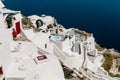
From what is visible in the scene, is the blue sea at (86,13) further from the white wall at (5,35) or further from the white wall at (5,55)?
the white wall at (5,55)

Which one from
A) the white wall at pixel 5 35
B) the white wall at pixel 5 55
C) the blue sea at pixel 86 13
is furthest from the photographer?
the blue sea at pixel 86 13

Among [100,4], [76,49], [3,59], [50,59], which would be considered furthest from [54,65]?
[100,4]

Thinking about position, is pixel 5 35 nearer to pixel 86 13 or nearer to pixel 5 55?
pixel 5 55

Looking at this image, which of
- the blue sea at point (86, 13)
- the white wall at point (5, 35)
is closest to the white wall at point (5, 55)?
the white wall at point (5, 35)

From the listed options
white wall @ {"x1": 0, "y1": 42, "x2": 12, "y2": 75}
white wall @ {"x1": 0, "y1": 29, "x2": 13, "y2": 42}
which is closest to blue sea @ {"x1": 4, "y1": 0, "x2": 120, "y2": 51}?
white wall @ {"x1": 0, "y1": 29, "x2": 13, "y2": 42}

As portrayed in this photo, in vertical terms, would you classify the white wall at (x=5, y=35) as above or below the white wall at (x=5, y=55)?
above

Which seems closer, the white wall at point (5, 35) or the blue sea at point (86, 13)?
the white wall at point (5, 35)

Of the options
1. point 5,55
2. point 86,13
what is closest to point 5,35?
point 5,55

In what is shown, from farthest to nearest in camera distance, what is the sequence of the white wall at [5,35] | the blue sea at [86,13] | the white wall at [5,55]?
the blue sea at [86,13]
the white wall at [5,35]
the white wall at [5,55]

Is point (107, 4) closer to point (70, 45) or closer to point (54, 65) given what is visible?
point (70, 45)

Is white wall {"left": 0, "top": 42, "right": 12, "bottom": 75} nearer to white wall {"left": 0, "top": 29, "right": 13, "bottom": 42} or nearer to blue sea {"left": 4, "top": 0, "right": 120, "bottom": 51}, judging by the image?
white wall {"left": 0, "top": 29, "right": 13, "bottom": 42}
